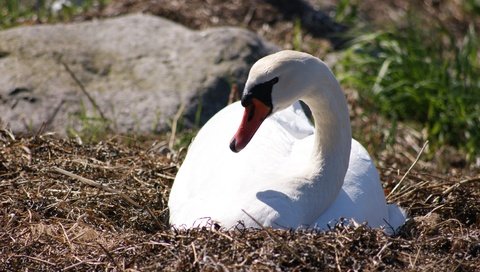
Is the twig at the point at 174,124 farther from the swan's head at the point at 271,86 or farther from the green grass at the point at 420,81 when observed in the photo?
the swan's head at the point at 271,86

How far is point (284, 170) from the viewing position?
5.87m

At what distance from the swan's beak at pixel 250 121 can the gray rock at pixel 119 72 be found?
2623mm

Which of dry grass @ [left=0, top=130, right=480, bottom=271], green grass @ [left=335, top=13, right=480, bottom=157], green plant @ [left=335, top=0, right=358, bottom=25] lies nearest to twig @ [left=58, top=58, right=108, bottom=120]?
dry grass @ [left=0, top=130, right=480, bottom=271]

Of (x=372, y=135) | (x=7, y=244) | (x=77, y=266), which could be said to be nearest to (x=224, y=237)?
(x=77, y=266)

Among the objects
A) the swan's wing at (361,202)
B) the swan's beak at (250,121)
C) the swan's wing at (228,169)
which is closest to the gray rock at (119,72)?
the swan's wing at (228,169)

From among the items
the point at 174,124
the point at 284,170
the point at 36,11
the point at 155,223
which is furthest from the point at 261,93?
the point at 36,11

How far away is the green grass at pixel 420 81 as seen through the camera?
9.10 meters

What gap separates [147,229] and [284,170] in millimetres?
819

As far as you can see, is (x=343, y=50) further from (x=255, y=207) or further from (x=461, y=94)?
(x=255, y=207)

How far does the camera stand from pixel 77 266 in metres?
5.13

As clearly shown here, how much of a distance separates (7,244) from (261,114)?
4.64 ft

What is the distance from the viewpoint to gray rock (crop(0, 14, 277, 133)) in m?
8.25

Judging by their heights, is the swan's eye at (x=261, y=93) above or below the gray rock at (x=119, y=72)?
above

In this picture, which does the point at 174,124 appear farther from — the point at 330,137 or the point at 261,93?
the point at 261,93
